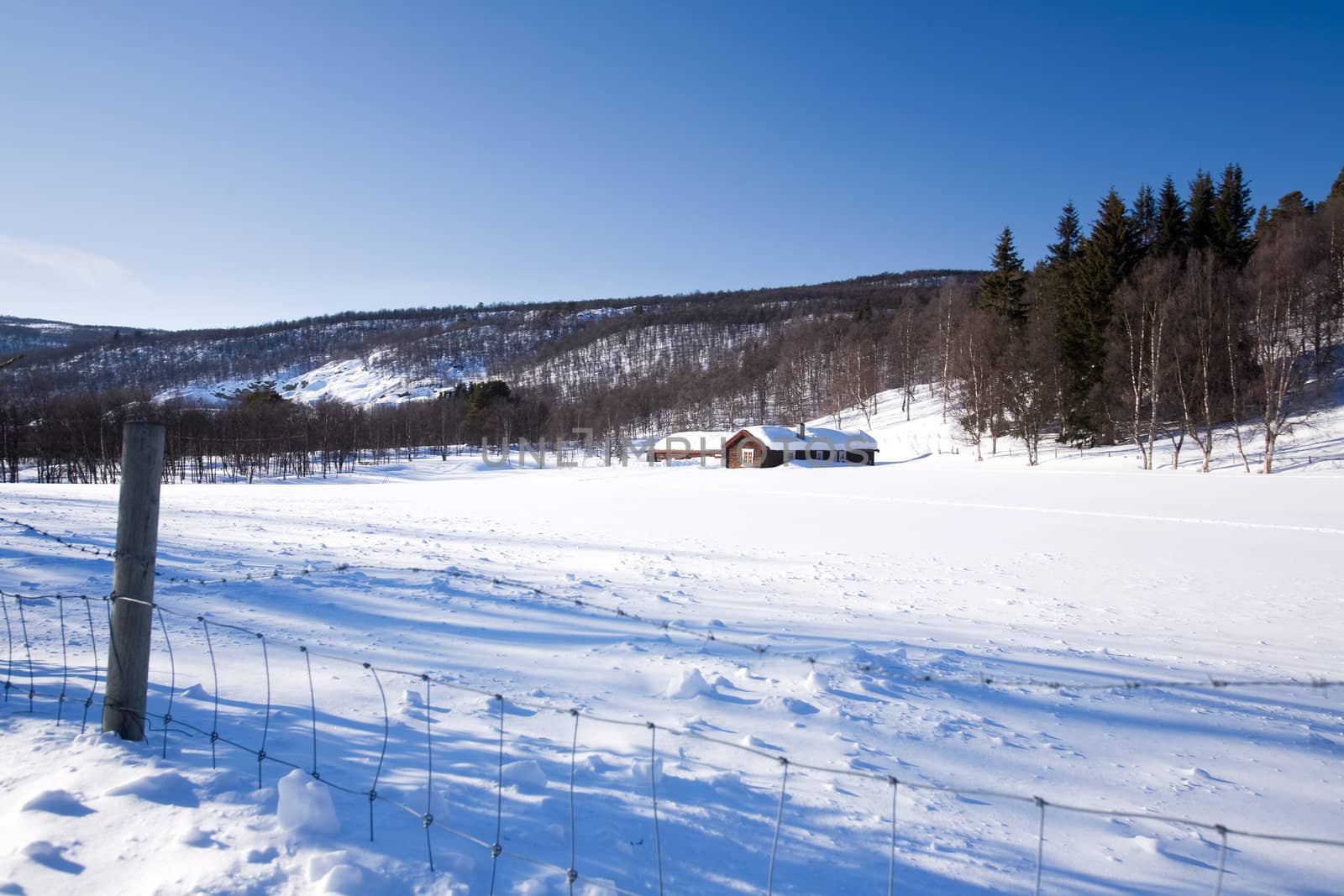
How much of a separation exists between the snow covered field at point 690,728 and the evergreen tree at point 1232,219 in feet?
136

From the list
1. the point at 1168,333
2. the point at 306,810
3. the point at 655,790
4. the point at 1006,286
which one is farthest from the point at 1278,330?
the point at 306,810

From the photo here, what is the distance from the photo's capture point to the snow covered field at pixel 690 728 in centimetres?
267

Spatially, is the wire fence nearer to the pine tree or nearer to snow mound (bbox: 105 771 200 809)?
snow mound (bbox: 105 771 200 809)

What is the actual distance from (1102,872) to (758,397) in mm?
87022

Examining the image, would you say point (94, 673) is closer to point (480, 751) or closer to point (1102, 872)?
point (480, 751)

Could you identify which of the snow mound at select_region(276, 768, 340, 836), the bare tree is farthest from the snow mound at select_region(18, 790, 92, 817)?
the bare tree

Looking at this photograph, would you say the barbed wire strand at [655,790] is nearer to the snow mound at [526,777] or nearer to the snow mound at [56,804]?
the snow mound at [526,777]

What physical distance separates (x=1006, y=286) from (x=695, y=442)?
27.5 meters

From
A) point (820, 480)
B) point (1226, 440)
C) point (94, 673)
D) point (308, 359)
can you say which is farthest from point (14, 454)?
point (308, 359)

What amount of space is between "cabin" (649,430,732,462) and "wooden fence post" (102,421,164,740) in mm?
53920

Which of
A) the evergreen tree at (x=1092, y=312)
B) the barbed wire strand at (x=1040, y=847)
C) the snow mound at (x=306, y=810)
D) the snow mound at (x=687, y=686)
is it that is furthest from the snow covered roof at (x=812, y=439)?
the snow mound at (x=306, y=810)

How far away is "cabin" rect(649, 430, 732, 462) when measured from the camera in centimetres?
5834

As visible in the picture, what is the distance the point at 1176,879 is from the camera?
9.20ft

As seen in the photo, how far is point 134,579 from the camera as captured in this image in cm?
311
